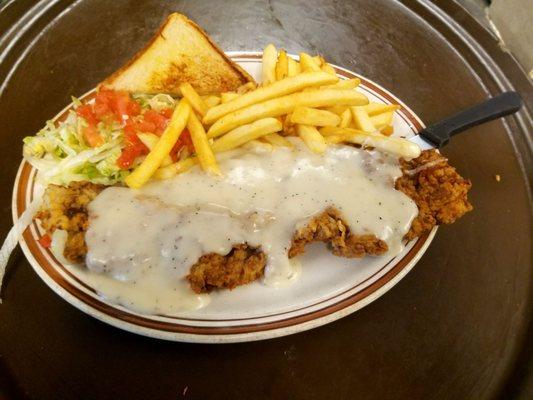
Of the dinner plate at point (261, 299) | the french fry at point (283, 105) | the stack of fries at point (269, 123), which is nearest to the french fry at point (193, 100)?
the stack of fries at point (269, 123)

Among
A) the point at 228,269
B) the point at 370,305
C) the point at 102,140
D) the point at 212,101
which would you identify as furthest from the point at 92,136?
the point at 370,305

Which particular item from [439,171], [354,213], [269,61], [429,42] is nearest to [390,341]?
[354,213]

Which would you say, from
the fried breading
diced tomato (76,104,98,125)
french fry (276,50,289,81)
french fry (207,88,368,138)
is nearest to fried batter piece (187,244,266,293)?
the fried breading

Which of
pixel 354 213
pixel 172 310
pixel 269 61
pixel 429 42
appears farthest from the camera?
pixel 429 42

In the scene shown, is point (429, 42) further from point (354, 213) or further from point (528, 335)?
point (528, 335)

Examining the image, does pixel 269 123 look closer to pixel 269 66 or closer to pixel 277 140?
pixel 277 140

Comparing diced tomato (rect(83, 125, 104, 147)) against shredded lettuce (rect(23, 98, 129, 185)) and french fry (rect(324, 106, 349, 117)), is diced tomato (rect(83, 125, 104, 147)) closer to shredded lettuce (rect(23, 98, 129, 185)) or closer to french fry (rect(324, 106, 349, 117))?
shredded lettuce (rect(23, 98, 129, 185))
